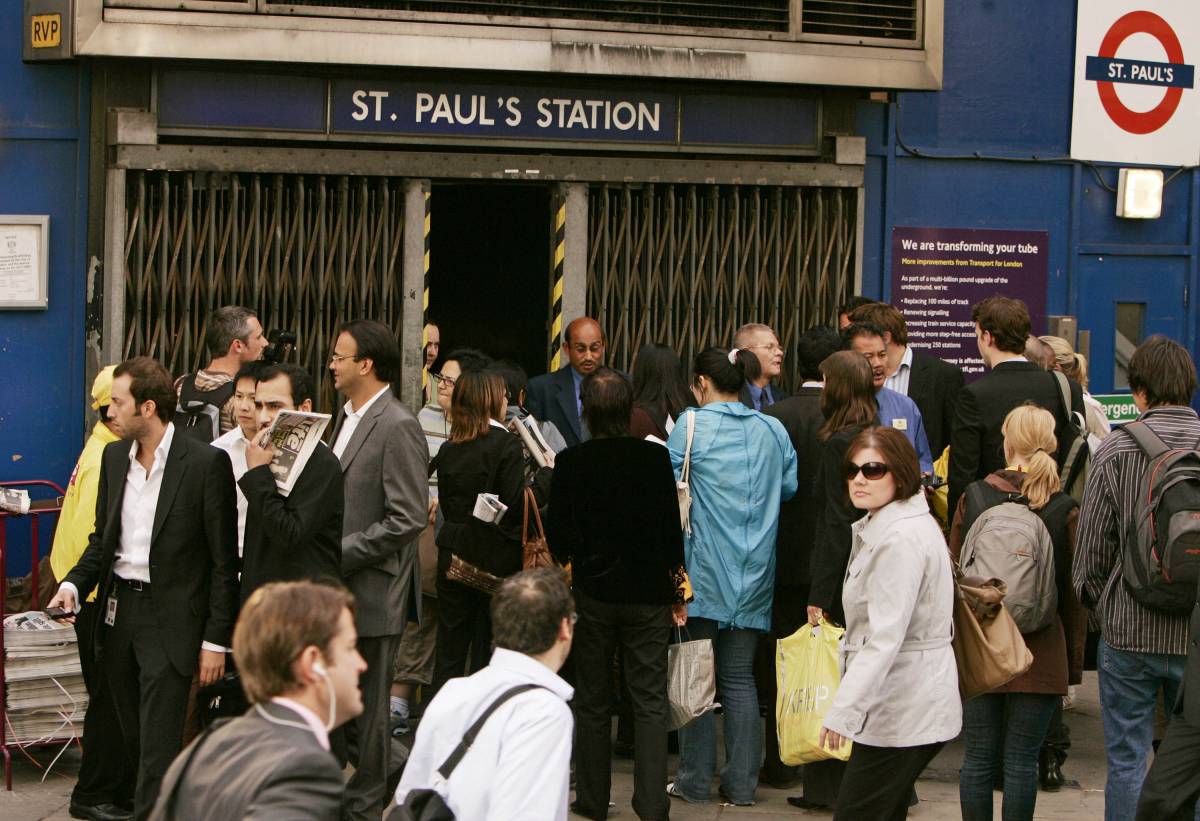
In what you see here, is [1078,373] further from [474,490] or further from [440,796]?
[440,796]

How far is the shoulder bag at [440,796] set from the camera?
3879 mm

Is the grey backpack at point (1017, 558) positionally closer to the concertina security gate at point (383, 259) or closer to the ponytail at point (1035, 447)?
the ponytail at point (1035, 447)

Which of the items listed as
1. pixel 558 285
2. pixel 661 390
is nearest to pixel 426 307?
pixel 558 285

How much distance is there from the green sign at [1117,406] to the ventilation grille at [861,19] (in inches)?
109

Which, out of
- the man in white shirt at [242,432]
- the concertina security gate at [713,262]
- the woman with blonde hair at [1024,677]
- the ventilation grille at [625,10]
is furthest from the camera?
the concertina security gate at [713,262]

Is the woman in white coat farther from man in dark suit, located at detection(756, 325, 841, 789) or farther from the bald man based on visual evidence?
the bald man

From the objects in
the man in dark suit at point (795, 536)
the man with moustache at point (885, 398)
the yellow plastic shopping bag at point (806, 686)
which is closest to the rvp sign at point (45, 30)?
the man in dark suit at point (795, 536)

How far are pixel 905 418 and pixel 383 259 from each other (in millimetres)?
3252

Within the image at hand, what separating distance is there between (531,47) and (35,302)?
2985 mm

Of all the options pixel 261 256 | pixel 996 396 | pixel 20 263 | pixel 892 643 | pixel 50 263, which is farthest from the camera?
pixel 261 256

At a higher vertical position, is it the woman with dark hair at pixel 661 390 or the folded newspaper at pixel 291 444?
the woman with dark hair at pixel 661 390

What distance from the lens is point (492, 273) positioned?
518 inches

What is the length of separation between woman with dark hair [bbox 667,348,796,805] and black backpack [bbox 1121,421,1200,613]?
1686 mm

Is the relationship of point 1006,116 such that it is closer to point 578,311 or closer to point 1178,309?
point 1178,309
